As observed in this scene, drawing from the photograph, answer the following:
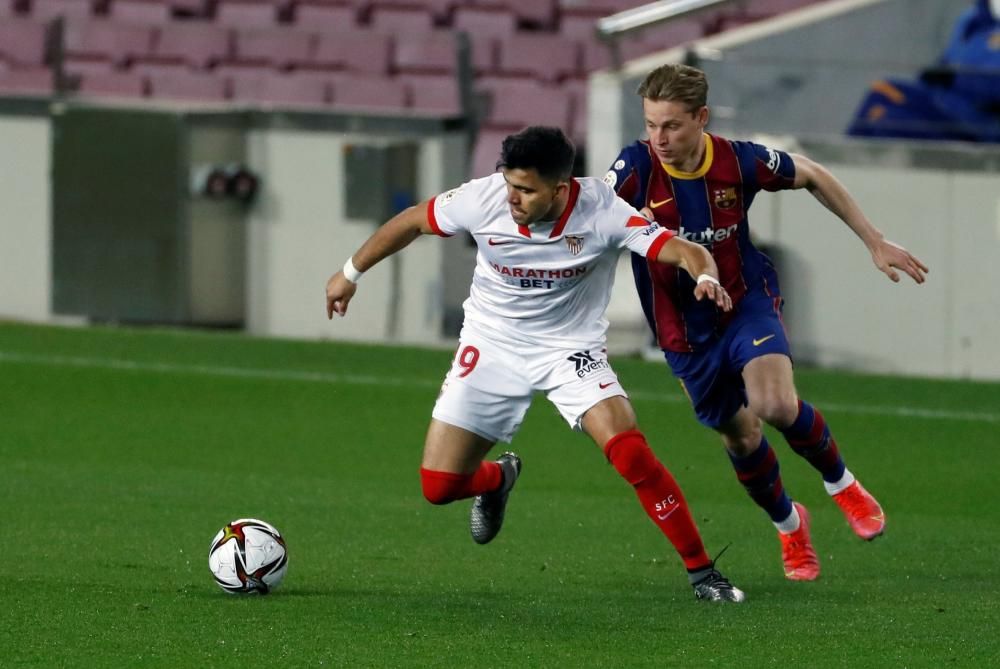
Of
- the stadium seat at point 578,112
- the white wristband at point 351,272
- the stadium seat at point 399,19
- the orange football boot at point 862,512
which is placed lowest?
the orange football boot at point 862,512

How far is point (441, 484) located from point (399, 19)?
45.0ft

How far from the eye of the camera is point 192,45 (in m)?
19.1

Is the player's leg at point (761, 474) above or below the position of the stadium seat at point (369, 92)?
below

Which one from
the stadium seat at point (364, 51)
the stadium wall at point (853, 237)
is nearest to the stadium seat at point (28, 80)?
the stadium seat at point (364, 51)

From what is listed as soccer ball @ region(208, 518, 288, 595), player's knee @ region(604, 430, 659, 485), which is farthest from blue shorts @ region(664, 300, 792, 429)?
soccer ball @ region(208, 518, 288, 595)

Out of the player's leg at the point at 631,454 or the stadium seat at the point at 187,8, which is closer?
the player's leg at the point at 631,454

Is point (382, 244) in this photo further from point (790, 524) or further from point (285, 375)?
point (285, 375)

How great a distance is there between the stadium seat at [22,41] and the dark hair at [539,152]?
1322 centimetres

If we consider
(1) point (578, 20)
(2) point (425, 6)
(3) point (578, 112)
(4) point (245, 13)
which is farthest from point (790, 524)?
(4) point (245, 13)

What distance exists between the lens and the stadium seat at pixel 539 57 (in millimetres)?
19344

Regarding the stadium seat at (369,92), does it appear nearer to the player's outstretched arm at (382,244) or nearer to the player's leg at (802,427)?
the player's leg at (802,427)

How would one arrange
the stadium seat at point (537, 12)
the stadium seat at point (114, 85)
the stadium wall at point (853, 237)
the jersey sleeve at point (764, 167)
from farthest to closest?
1. the stadium seat at point (537, 12)
2. the stadium seat at point (114, 85)
3. the stadium wall at point (853, 237)
4. the jersey sleeve at point (764, 167)

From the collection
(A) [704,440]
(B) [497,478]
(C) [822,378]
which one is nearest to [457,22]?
(C) [822,378]

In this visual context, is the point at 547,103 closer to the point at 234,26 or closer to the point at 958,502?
the point at 234,26
